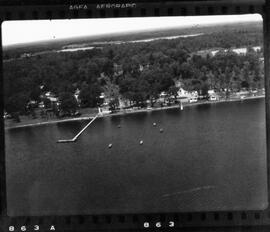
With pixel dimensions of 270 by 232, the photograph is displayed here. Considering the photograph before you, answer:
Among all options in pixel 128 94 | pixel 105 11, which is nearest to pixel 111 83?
pixel 128 94

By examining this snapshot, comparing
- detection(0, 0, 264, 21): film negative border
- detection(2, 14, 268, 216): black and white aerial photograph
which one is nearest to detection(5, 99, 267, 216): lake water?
detection(2, 14, 268, 216): black and white aerial photograph

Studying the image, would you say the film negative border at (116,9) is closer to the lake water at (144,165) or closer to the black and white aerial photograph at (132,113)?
the black and white aerial photograph at (132,113)

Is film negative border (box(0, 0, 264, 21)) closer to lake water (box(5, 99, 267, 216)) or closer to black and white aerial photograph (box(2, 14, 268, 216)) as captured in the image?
black and white aerial photograph (box(2, 14, 268, 216))

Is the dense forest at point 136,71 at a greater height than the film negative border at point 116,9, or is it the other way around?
the film negative border at point 116,9

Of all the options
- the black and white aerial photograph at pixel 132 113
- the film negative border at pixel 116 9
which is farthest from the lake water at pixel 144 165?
the film negative border at pixel 116 9

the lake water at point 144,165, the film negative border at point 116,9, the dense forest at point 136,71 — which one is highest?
the film negative border at point 116,9

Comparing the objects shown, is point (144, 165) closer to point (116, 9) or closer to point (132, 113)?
point (132, 113)

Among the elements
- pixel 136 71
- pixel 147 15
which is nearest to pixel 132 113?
pixel 136 71
